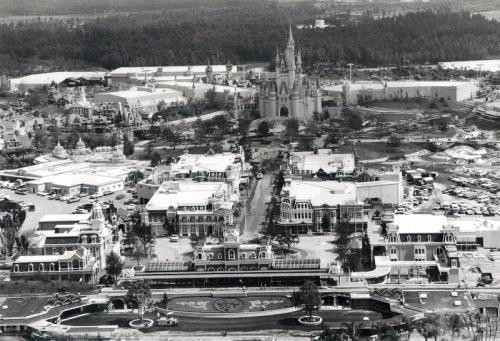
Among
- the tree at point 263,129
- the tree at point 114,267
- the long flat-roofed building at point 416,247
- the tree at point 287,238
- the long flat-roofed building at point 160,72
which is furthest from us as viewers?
the long flat-roofed building at point 160,72

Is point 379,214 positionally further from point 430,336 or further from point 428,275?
point 430,336

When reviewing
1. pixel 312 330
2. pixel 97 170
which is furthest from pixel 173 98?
pixel 312 330

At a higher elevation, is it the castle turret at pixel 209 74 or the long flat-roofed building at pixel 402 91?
the castle turret at pixel 209 74

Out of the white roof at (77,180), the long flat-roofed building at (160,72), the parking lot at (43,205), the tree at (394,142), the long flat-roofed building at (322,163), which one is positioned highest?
the long flat-roofed building at (160,72)

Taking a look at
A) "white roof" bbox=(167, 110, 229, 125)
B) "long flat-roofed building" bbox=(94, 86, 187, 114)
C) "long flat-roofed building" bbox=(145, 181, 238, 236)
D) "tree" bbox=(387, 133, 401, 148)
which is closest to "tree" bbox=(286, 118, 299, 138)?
"tree" bbox=(387, 133, 401, 148)

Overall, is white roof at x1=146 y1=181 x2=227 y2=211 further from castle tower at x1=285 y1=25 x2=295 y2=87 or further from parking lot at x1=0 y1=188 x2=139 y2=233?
castle tower at x1=285 y1=25 x2=295 y2=87

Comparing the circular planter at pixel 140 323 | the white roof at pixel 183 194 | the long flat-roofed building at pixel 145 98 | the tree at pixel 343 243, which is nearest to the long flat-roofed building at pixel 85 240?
the white roof at pixel 183 194

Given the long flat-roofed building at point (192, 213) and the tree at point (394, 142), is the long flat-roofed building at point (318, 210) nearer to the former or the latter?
the long flat-roofed building at point (192, 213)

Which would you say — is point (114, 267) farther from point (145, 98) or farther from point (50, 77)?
point (50, 77)
